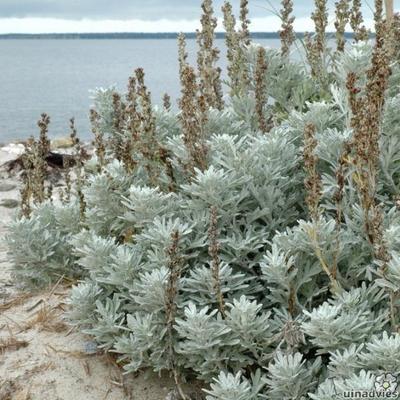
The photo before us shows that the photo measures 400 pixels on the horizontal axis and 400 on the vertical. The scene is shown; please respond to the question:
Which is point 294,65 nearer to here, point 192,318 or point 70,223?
point 70,223

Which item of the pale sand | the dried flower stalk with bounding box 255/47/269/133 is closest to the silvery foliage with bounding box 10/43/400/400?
the pale sand

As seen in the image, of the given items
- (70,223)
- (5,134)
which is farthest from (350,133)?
(5,134)

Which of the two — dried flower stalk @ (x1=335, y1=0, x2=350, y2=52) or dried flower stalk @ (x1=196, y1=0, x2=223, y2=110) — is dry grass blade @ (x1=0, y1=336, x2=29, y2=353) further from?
dried flower stalk @ (x1=335, y1=0, x2=350, y2=52)

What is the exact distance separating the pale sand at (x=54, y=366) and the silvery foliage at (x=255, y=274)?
0.13 metres

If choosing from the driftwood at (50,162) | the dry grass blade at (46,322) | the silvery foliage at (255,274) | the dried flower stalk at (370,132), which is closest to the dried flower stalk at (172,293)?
the silvery foliage at (255,274)

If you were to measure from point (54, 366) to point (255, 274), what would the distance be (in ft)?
3.63

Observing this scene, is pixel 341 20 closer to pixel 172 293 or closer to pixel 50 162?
pixel 172 293

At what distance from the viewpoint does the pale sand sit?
10.7ft

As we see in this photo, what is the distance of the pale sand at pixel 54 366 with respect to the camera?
3.28 meters

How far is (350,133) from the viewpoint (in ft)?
11.1

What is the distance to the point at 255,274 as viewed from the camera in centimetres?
327

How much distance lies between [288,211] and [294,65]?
148cm

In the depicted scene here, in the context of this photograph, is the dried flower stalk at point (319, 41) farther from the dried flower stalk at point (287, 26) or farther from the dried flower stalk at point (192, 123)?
the dried flower stalk at point (192, 123)

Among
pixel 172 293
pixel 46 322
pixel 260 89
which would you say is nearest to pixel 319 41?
pixel 260 89
